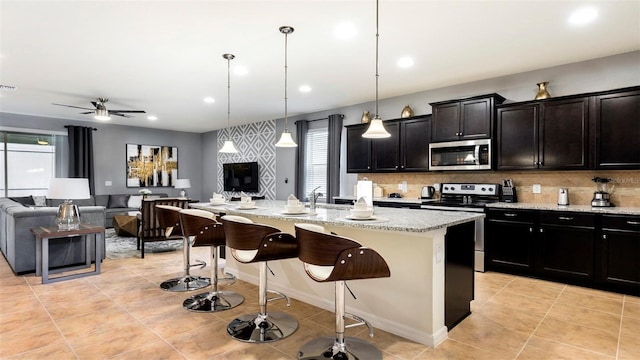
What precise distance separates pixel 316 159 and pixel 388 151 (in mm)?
2019

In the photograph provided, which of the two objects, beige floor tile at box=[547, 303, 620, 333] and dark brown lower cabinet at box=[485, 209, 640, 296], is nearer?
beige floor tile at box=[547, 303, 620, 333]

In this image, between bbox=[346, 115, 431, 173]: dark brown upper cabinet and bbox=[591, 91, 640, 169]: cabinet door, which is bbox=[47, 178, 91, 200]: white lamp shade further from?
bbox=[591, 91, 640, 169]: cabinet door

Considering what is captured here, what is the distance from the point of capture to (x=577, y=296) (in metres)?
3.50

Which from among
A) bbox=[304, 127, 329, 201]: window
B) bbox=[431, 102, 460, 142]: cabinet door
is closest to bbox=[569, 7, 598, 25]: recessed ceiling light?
bbox=[431, 102, 460, 142]: cabinet door

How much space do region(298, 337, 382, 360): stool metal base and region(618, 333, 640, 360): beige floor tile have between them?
5.49ft

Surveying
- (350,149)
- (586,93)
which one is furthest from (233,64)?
(586,93)

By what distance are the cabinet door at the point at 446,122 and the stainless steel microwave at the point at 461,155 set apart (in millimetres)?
101

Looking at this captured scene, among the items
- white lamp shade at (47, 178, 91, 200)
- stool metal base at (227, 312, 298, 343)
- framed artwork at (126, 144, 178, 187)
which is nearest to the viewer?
stool metal base at (227, 312, 298, 343)

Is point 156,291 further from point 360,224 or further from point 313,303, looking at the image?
point 360,224

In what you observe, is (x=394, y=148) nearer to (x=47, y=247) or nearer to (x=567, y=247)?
(x=567, y=247)

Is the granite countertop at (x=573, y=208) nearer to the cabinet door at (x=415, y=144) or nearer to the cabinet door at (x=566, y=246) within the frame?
the cabinet door at (x=566, y=246)

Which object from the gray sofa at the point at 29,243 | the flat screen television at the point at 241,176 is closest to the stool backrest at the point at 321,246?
the gray sofa at the point at 29,243

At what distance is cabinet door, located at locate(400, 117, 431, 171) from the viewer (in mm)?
5203

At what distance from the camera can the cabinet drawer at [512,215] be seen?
409 centimetres
